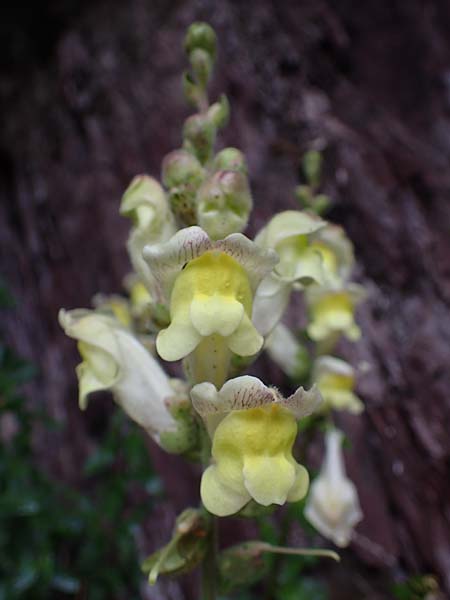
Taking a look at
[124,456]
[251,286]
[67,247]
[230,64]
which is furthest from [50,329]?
[251,286]

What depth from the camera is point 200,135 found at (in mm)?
1018

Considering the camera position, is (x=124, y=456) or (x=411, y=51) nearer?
(x=124, y=456)

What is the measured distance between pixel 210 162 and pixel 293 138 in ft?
4.15

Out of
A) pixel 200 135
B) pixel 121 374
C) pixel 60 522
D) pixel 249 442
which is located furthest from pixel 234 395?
pixel 60 522

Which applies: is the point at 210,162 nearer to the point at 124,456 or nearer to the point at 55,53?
the point at 124,456

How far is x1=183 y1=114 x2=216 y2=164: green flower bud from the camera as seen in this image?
1.02 meters

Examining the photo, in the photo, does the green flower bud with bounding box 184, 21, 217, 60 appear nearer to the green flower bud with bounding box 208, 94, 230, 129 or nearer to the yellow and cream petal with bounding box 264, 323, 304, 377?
the green flower bud with bounding box 208, 94, 230, 129

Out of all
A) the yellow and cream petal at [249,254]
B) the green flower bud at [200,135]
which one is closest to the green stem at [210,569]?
the yellow and cream petal at [249,254]

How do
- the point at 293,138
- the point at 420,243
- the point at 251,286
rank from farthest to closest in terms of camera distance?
the point at 293,138
the point at 420,243
the point at 251,286

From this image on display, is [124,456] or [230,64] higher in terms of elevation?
[230,64]

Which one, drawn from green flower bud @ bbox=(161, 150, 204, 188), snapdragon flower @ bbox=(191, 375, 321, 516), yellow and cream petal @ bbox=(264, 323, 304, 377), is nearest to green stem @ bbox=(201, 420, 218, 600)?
snapdragon flower @ bbox=(191, 375, 321, 516)

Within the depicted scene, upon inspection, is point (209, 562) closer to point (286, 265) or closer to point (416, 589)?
point (286, 265)

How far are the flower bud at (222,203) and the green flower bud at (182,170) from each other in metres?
0.05

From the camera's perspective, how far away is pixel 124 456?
1.88 m
